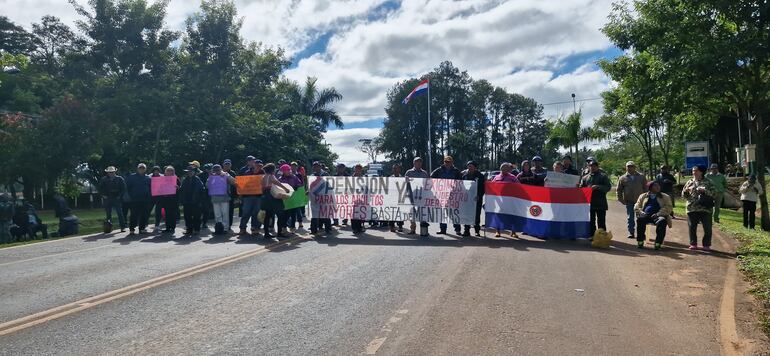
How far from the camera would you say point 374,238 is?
12453mm

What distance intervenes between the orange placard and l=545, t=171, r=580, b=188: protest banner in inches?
259

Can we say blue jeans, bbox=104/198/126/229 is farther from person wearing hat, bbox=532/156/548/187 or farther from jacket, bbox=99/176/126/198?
person wearing hat, bbox=532/156/548/187

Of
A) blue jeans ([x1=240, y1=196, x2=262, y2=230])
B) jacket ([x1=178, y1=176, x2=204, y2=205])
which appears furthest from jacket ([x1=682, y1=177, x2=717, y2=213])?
jacket ([x1=178, y1=176, x2=204, y2=205])

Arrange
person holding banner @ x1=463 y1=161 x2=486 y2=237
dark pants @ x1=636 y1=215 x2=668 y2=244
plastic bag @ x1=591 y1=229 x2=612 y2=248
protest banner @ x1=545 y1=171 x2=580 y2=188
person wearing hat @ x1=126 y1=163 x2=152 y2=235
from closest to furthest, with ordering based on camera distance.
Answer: dark pants @ x1=636 y1=215 x2=668 y2=244 < plastic bag @ x1=591 y1=229 x2=612 y2=248 < protest banner @ x1=545 y1=171 x2=580 y2=188 < person holding banner @ x1=463 y1=161 x2=486 y2=237 < person wearing hat @ x1=126 y1=163 x2=152 y2=235

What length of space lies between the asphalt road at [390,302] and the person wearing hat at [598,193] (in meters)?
1.19

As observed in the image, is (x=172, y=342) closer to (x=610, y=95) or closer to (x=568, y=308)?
(x=568, y=308)

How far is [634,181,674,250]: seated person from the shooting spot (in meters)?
10.7

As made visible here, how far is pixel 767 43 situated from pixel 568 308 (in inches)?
381

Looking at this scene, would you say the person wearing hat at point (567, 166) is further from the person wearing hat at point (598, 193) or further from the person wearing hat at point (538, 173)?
the person wearing hat at point (598, 193)

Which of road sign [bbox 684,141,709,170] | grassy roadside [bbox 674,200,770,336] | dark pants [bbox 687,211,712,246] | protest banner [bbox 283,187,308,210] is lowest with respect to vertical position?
grassy roadside [bbox 674,200,770,336]

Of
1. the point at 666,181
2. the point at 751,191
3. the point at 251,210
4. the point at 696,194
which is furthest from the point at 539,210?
the point at 751,191

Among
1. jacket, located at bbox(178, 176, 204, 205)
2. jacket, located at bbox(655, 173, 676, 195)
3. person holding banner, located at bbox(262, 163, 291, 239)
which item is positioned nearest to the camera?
person holding banner, located at bbox(262, 163, 291, 239)

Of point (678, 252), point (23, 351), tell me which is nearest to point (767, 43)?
point (678, 252)

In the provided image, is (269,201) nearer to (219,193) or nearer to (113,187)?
(219,193)
